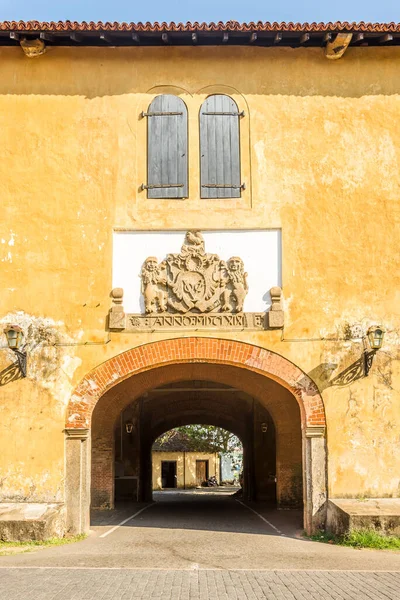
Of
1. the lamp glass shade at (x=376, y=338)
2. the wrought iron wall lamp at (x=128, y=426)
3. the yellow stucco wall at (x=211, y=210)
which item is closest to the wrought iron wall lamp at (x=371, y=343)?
the lamp glass shade at (x=376, y=338)

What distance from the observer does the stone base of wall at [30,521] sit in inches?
484

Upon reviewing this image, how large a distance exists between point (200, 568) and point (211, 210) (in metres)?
6.59

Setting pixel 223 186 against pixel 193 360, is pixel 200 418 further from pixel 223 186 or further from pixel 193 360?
pixel 223 186

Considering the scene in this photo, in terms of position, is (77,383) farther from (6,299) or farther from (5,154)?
(5,154)

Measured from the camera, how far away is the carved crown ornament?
45.3 feet

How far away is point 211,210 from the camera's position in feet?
46.7

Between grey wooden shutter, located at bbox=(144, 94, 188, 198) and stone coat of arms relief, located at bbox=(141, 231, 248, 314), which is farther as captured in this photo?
grey wooden shutter, located at bbox=(144, 94, 188, 198)

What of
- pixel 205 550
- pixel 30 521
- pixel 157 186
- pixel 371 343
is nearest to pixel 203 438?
pixel 157 186

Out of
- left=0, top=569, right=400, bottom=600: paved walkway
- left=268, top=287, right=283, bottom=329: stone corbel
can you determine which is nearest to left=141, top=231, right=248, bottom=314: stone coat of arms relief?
left=268, top=287, right=283, bottom=329: stone corbel

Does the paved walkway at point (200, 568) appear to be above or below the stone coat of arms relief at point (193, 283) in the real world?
below

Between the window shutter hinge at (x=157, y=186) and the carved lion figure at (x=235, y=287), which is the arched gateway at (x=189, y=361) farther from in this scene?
the window shutter hinge at (x=157, y=186)

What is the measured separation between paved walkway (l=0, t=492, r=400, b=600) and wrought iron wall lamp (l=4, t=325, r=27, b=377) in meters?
3.26

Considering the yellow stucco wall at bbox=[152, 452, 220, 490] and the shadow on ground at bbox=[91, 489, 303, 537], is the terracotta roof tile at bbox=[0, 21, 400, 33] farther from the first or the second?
the yellow stucco wall at bbox=[152, 452, 220, 490]

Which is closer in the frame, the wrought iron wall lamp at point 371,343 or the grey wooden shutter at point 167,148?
the wrought iron wall lamp at point 371,343
